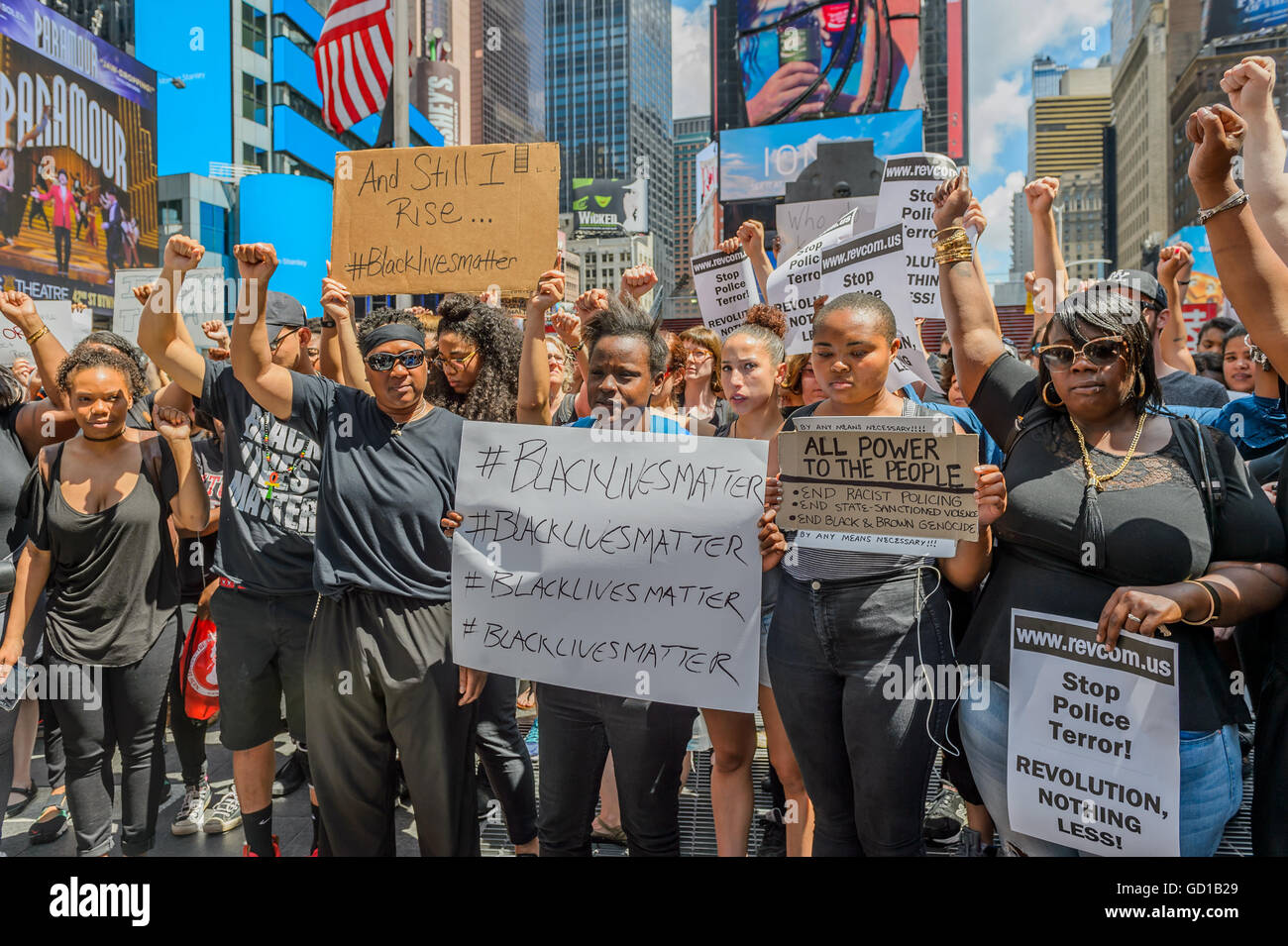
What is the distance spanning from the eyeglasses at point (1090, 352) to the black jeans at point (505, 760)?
232 cm

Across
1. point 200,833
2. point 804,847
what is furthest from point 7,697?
point 804,847

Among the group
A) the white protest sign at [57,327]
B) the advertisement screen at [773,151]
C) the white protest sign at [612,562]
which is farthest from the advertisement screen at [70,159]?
the white protest sign at [612,562]

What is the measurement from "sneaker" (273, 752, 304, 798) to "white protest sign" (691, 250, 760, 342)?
11.3 feet

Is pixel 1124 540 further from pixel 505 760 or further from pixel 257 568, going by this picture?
pixel 257 568

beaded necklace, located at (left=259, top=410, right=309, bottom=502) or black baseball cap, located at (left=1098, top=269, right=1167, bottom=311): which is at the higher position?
black baseball cap, located at (left=1098, top=269, right=1167, bottom=311)

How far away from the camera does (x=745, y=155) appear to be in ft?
115

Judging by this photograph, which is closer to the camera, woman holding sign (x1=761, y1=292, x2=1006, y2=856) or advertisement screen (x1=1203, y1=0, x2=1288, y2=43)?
woman holding sign (x1=761, y1=292, x2=1006, y2=856)

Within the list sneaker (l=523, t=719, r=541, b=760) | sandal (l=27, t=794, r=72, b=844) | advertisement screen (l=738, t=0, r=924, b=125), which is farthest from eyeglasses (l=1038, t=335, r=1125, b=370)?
advertisement screen (l=738, t=0, r=924, b=125)

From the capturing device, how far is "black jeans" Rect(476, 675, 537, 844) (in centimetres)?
344

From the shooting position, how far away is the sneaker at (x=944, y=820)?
3838mm

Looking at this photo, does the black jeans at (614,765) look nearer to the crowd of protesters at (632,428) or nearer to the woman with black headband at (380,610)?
the crowd of protesters at (632,428)

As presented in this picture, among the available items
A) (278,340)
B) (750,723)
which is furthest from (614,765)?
(278,340)

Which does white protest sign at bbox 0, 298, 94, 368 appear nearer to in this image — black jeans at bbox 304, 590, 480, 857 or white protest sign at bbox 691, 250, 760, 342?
white protest sign at bbox 691, 250, 760, 342
